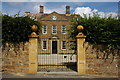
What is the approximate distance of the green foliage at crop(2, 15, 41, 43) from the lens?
6918 mm

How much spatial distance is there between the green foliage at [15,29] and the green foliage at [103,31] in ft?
10.2

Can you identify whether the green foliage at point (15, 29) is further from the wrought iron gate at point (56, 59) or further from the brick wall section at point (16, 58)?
the wrought iron gate at point (56, 59)

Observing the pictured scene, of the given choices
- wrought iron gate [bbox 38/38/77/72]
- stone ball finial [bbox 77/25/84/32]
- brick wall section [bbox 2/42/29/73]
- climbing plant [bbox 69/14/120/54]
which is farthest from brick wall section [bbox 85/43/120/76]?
brick wall section [bbox 2/42/29/73]

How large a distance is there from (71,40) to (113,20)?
8.10 feet

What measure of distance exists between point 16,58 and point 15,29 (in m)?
1.53

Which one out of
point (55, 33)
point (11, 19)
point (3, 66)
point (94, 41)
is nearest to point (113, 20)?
point (94, 41)

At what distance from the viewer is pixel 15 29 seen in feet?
22.7

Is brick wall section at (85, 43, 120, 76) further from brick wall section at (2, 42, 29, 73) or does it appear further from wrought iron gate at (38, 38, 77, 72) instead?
brick wall section at (2, 42, 29, 73)

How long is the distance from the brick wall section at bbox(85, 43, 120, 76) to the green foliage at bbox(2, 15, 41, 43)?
10.8 ft

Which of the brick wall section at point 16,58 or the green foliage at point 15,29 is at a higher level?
the green foliage at point 15,29

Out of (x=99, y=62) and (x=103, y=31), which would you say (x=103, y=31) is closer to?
(x=103, y=31)

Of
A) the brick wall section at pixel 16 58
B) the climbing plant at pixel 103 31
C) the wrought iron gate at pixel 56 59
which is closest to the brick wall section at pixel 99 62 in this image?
the climbing plant at pixel 103 31

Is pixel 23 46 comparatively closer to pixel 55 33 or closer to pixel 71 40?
pixel 71 40

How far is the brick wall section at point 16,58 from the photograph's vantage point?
6984 mm
